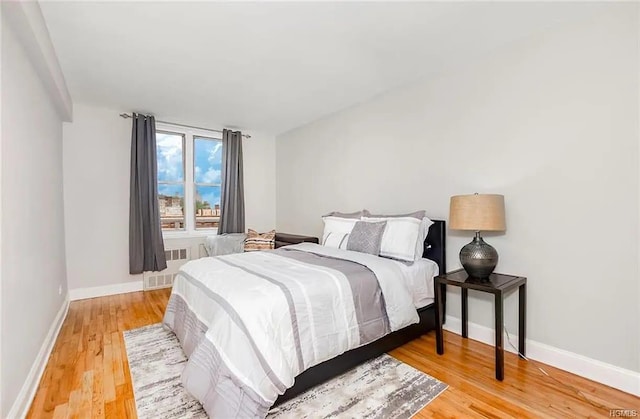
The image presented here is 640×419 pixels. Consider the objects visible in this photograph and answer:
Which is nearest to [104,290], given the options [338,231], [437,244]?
[338,231]

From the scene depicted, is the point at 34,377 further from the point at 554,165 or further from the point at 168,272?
the point at 554,165

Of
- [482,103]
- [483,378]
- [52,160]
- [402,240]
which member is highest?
[482,103]

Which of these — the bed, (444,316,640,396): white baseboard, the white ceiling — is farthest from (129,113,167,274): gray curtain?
(444,316,640,396): white baseboard

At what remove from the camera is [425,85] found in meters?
3.08

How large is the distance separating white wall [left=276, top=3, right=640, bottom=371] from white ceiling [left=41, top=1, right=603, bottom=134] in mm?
242

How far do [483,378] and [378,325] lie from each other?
770 millimetres

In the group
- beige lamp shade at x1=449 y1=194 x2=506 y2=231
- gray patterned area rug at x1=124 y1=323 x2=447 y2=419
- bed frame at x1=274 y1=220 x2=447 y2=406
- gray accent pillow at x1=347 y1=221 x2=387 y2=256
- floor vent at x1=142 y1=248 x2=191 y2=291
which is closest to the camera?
gray patterned area rug at x1=124 y1=323 x2=447 y2=419

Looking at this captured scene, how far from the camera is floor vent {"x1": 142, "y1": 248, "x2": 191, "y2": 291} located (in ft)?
14.0

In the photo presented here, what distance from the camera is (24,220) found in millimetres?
1979

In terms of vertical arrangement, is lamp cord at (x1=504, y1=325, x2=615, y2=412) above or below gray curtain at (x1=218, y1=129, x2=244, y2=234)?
below

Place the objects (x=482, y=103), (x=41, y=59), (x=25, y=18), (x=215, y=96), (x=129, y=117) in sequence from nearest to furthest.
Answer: (x=25, y=18), (x=41, y=59), (x=482, y=103), (x=215, y=96), (x=129, y=117)

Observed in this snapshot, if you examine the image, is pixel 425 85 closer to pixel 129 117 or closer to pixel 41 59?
pixel 41 59

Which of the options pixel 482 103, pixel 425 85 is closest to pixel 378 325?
pixel 482 103

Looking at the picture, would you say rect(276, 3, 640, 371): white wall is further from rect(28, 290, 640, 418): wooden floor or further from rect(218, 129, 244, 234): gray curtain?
rect(218, 129, 244, 234): gray curtain
